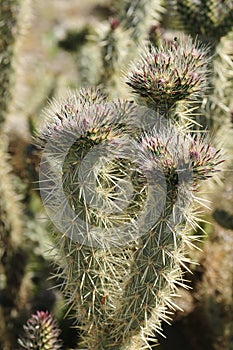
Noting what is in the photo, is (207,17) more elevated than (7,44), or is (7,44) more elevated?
(207,17)

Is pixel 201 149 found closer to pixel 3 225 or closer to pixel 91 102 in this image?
pixel 91 102

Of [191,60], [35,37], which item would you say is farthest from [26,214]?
[35,37]

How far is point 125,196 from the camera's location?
7.75 feet

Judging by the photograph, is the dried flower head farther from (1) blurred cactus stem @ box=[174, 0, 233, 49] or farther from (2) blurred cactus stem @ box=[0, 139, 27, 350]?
(2) blurred cactus stem @ box=[0, 139, 27, 350]

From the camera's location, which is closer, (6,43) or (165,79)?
(165,79)

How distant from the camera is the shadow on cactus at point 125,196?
6.98ft

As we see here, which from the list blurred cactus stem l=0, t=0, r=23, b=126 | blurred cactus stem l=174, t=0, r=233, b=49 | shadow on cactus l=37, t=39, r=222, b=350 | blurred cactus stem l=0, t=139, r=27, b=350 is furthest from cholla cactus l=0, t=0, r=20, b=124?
shadow on cactus l=37, t=39, r=222, b=350

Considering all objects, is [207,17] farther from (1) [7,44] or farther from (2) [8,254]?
(2) [8,254]

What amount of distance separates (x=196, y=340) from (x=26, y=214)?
1375 millimetres

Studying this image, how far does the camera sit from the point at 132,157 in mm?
2271

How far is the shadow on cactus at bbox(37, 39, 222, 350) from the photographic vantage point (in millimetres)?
2127

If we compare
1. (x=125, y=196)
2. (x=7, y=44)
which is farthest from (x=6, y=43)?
(x=125, y=196)

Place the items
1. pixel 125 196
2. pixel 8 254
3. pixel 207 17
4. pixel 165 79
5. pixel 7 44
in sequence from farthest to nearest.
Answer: pixel 7 44 < pixel 8 254 < pixel 207 17 < pixel 125 196 < pixel 165 79

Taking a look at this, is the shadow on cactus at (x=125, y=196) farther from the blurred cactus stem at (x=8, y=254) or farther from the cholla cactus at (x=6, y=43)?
the cholla cactus at (x=6, y=43)
